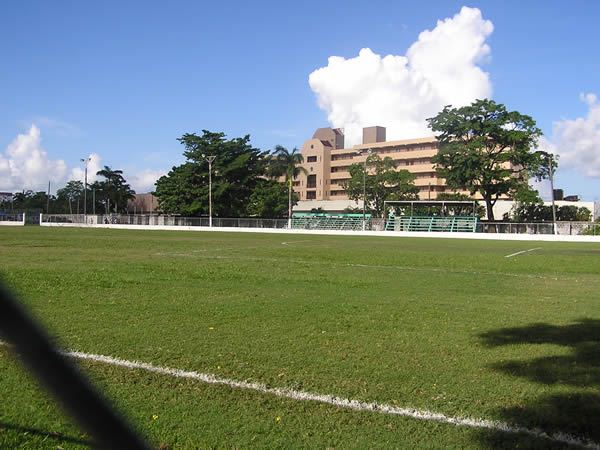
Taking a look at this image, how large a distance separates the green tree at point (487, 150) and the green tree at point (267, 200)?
23239 mm

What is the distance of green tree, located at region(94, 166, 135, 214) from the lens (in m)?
109

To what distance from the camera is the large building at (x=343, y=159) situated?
108875mm

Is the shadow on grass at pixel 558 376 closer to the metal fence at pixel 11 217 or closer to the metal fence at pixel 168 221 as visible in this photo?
the metal fence at pixel 168 221

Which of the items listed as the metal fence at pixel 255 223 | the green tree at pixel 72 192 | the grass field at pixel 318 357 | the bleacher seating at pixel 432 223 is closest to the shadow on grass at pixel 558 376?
the grass field at pixel 318 357

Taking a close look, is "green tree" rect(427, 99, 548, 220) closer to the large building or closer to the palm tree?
the palm tree

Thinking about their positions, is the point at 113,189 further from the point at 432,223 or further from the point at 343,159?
the point at 432,223

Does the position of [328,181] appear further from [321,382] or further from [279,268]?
[321,382]

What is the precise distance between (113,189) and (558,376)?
11120 centimetres

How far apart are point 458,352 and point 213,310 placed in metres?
4.11

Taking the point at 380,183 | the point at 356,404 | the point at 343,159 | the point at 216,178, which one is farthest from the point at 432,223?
the point at 343,159

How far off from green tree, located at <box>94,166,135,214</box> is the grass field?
3964 inches

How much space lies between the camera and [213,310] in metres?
9.00

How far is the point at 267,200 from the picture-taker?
78250 millimetres

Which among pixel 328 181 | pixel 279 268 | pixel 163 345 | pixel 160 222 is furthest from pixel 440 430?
pixel 328 181
